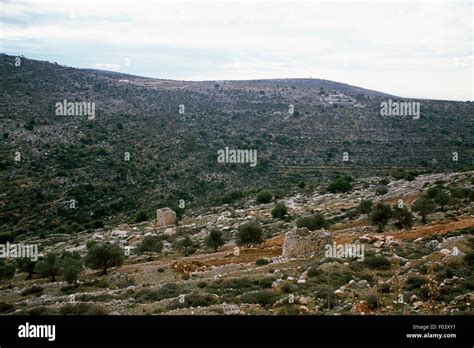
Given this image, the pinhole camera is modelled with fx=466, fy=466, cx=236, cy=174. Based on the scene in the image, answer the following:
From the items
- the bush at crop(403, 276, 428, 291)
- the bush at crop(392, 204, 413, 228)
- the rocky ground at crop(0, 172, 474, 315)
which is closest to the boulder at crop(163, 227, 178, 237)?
the rocky ground at crop(0, 172, 474, 315)

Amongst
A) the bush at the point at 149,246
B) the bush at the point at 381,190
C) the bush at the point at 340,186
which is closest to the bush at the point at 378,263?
the bush at the point at 149,246

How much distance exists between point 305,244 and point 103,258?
296 inches

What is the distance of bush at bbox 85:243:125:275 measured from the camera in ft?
56.9

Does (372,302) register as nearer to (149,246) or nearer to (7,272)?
(149,246)

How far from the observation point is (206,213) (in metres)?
30.3

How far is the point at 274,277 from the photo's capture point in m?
12.9

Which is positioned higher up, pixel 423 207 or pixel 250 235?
pixel 423 207

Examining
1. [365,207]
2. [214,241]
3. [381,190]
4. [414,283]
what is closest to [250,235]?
[214,241]

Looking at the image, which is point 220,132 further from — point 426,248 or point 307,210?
point 426,248

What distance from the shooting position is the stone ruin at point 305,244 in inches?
634

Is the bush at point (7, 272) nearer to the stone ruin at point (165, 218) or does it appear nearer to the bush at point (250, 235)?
the bush at point (250, 235)

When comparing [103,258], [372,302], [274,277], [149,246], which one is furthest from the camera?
[149,246]

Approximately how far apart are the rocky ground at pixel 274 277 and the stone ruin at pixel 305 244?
234 mm
